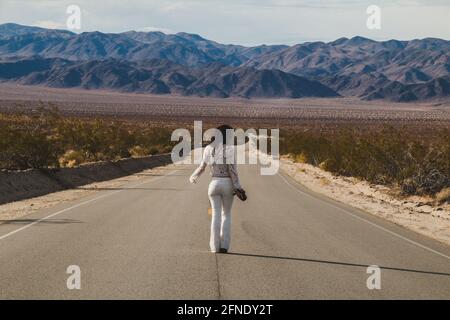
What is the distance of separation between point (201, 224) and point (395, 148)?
18.6m

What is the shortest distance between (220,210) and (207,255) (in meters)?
0.76

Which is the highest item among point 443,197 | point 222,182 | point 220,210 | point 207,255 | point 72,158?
point 222,182

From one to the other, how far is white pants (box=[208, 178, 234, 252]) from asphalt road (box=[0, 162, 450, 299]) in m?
0.22

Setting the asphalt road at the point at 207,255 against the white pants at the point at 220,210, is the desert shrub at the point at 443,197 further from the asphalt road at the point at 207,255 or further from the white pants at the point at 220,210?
the white pants at the point at 220,210

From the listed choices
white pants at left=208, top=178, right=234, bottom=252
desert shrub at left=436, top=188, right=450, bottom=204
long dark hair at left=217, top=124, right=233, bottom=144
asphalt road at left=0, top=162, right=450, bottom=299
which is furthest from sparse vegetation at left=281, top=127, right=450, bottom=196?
long dark hair at left=217, top=124, right=233, bottom=144

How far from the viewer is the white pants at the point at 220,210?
1126 centimetres

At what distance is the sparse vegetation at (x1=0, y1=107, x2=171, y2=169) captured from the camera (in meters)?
29.0

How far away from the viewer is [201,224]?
15.0 meters

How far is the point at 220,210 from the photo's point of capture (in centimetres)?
1147

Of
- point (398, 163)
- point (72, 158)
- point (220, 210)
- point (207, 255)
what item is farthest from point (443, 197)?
point (72, 158)

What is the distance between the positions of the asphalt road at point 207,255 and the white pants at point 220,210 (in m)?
0.22

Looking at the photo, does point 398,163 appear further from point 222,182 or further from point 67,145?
point 222,182
